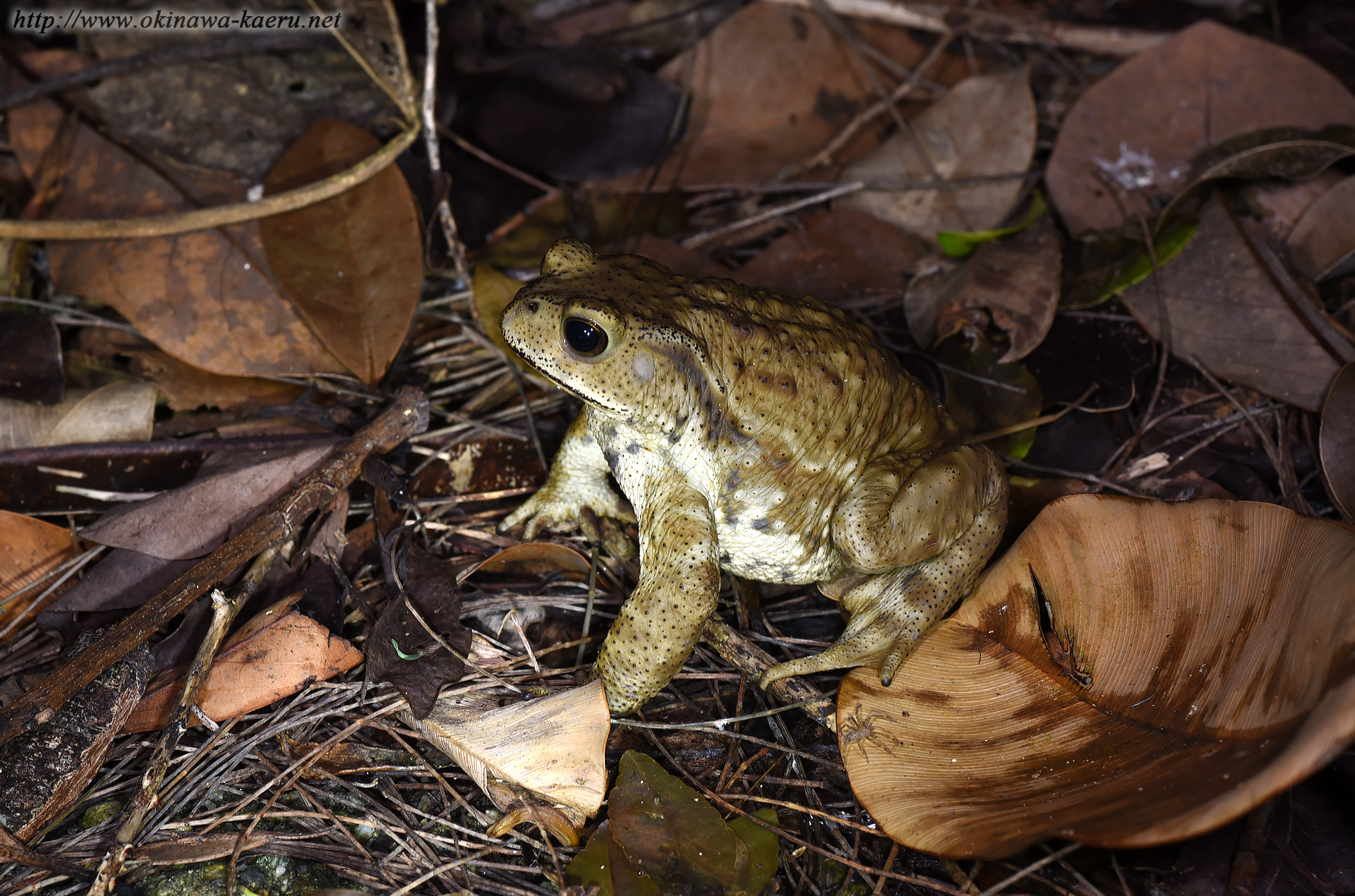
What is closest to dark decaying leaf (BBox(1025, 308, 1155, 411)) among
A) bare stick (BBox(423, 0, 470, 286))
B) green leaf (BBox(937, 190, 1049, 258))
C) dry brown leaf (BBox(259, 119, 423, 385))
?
green leaf (BBox(937, 190, 1049, 258))

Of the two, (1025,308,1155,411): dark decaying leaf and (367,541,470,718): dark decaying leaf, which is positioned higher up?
(1025,308,1155,411): dark decaying leaf

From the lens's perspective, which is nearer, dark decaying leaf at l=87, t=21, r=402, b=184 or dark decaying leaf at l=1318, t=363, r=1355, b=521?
dark decaying leaf at l=1318, t=363, r=1355, b=521

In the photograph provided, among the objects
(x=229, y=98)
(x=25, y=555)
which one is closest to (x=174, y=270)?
(x=229, y=98)

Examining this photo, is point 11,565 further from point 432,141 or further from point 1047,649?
point 1047,649

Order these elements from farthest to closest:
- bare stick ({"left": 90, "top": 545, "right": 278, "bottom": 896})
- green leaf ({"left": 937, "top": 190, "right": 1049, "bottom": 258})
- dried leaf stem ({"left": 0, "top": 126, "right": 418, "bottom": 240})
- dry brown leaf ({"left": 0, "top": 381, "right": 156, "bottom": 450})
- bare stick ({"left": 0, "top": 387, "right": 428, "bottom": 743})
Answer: green leaf ({"left": 937, "top": 190, "right": 1049, "bottom": 258}) < dried leaf stem ({"left": 0, "top": 126, "right": 418, "bottom": 240}) < dry brown leaf ({"left": 0, "top": 381, "right": 156, "bottom": 450}) < bare stick ({"left": 0, "top": 387, "right": 428, "bottom": 743}) < bare stick ({"left": 90, "top": 545, "right": 278, "bottom": 896})

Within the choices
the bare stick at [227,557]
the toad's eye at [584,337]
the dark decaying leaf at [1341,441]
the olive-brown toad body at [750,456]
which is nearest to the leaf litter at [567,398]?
the dark decaying leaf at [1341,441]

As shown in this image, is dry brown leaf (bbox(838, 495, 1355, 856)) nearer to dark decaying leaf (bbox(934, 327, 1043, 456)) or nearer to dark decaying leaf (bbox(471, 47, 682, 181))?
dark decaying leaf (bbox(934, 327, 1043, 456))

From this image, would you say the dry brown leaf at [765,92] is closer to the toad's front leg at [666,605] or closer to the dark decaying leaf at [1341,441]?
the toad's front leg at [666,605]
